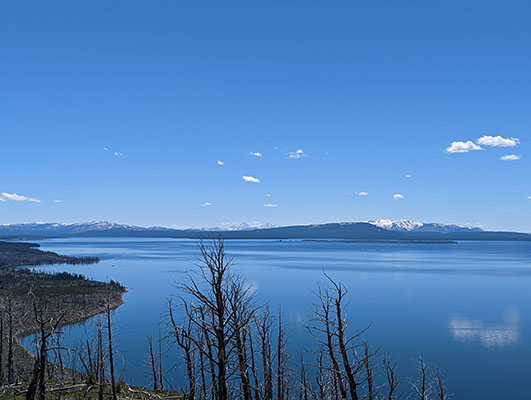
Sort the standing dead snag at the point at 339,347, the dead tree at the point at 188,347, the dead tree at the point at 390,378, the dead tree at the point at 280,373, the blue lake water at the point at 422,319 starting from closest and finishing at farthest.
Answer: the dead tree at the point at 188,347 → the standing dead snag at the point at 339,347 → the dead tree at the point at 390,378 → the dead tree at the point at 280,373 → the blue lake water at the point at 422,319

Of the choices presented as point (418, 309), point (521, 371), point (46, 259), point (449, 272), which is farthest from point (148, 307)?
point (46, 259)

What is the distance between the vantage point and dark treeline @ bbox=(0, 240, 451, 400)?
13227 mm

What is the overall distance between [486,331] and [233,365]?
41548mm

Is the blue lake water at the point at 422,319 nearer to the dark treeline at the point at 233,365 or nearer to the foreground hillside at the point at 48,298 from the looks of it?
the dark treeline at the point at 233,365

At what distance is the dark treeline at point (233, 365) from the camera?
13.2 meters

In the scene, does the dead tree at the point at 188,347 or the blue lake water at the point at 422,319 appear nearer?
the dead tree at the point at 188,347

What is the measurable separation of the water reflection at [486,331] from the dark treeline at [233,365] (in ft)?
37.6

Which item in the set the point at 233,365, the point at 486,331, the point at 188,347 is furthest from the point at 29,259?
the point at 233,365

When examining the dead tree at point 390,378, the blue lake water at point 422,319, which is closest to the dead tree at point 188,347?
the blue lake water at point 422,319

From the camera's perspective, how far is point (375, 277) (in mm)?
96688

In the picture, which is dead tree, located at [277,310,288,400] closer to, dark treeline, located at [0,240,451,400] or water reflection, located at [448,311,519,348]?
dark treeline, located at [0,240,451,400]

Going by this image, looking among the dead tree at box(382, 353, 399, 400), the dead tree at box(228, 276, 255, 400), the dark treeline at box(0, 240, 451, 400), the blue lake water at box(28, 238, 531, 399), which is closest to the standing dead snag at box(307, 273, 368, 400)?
the dark treeline at box(0, 240, 451, 400)

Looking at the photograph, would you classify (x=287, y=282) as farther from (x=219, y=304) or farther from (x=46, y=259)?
(x=46, y=259)

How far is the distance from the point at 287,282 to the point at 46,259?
105 m
